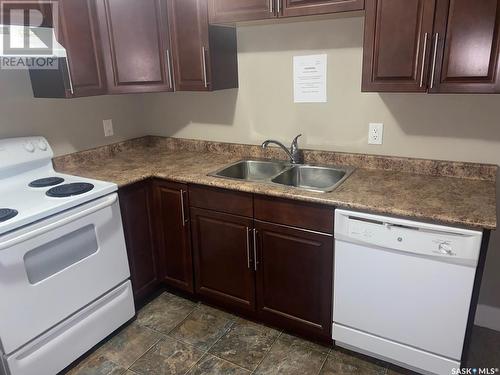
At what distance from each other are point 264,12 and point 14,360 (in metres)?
1.99

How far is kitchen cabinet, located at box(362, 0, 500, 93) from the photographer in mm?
1457

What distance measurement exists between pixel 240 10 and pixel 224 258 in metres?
1.35

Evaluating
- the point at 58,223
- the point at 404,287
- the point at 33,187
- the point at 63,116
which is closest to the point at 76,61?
the point at 63,116

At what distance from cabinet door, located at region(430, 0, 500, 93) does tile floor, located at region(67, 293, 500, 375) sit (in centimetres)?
139

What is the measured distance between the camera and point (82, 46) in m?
2.01

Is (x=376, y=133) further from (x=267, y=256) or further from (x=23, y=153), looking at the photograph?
(x=23, y=153)

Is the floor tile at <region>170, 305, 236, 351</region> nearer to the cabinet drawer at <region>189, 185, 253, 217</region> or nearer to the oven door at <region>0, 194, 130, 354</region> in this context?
the oven door at <region>0, 194, 130, 354</region>

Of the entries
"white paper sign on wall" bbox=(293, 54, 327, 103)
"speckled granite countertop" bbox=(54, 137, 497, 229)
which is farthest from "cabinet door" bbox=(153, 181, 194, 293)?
"white paper sign on wall" bbox=(293, 54, 327, 103)

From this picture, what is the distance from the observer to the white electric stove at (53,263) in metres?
1.57

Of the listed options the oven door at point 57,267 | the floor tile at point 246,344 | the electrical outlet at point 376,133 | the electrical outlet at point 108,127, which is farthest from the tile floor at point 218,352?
the electrical outlet at point 108,127

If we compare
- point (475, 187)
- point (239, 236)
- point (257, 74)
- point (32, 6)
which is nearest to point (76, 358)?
point (239, 236)

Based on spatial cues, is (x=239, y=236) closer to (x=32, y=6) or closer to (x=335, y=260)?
(x=335, y=260)
